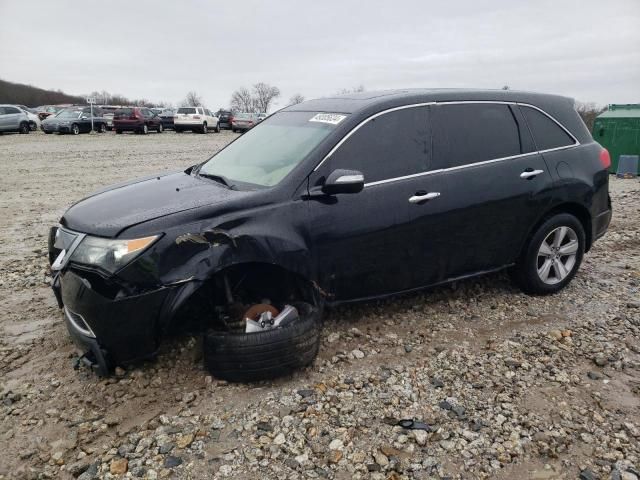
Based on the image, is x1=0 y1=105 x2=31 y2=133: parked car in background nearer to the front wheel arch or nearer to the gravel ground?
the gravel ground

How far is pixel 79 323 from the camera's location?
3.15 metres

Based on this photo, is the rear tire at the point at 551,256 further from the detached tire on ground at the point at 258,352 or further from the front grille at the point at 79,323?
the front grille at the point at 79,323

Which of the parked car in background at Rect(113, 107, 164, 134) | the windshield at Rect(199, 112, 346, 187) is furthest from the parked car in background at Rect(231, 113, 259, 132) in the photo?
the windshield at Rect(199, 112, 346, 187)

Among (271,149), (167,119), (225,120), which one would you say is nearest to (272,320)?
(271,149)

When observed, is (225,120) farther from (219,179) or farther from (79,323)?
(79,323)

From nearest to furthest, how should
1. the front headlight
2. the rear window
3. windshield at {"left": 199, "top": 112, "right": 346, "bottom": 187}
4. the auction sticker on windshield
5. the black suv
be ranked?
the front headlight, windshield at {"left": 199, "top": 112, "right": 346, "bottom": 187}, the auction sticker on windshield, the rear window, the black suv

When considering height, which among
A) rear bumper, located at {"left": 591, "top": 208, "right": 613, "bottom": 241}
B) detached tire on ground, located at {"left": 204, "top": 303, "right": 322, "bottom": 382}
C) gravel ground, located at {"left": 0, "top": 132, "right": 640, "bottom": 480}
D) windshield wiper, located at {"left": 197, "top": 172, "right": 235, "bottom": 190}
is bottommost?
gravel ground, located at {"left": 0, "top": 132, "right": 640, "bottom": 480}

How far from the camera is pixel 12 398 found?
3086 mm

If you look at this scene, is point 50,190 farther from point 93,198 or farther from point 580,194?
point 580,194

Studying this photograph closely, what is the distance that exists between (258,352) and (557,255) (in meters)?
2.96

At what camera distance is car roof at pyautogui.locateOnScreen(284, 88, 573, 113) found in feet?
12.6

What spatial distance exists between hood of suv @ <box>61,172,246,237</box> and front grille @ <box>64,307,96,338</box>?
0.52 meters

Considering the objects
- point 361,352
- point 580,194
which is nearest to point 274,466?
point 361,352

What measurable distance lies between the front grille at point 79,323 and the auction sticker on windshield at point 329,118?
2.11 metres
